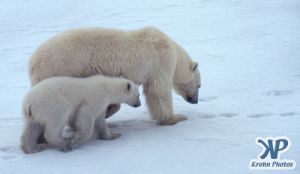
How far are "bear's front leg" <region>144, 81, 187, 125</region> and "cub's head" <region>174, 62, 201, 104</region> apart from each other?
68cm

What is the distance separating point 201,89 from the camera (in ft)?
30.7

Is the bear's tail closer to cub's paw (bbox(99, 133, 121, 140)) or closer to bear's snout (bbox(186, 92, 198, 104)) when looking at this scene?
cub's paw (bbox(99, 133, 121, 140))

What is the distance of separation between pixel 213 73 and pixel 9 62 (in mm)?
4501

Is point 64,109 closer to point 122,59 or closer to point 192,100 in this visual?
point 122,59

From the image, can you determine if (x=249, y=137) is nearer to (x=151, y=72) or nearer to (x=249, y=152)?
(x=249, y=152)

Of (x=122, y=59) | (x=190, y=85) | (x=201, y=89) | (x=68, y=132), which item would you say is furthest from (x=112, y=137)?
(x=201, y=89)

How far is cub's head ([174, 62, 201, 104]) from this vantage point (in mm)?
7898

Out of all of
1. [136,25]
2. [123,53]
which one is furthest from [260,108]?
[136,25]

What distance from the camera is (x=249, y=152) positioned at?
6.08 metres

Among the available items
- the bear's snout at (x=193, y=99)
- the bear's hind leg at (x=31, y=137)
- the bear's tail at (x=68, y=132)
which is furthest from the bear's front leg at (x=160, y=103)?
the bear's hind leg at (x=31, y=137)

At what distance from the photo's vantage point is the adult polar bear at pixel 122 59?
21.6 feet

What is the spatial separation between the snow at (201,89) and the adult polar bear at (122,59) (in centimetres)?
48

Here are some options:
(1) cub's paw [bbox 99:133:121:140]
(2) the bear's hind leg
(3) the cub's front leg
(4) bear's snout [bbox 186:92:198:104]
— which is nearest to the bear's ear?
(3) the cub's front leg

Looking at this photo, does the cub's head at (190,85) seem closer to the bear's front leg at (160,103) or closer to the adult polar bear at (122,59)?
the adult polar bear at (122,59)
